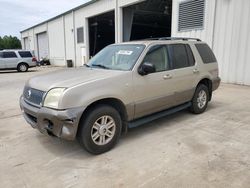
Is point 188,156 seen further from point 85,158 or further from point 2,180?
point 2,180

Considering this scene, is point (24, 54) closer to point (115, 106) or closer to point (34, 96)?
point (34, 96)

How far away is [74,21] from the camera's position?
21.8 m

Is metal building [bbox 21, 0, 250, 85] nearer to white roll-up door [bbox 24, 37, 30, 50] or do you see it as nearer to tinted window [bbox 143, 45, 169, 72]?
white roll-up door [bbox 24, 37, 30, 50]

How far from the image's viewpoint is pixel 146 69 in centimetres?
407

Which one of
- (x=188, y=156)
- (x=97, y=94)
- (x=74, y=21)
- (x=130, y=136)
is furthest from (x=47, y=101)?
(x=74, y=21)

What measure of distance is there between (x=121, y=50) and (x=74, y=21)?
1865 cm

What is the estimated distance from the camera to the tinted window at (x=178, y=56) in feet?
16.0

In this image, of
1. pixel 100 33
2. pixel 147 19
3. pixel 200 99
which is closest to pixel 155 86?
pixel 200 99

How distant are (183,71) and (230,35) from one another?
6107mm

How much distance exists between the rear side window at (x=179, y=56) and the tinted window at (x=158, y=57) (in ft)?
0.56

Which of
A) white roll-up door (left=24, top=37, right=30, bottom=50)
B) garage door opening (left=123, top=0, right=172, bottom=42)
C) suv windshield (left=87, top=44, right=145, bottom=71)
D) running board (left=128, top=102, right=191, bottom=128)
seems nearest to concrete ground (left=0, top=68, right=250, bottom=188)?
running board (left=128, top=102, right=191, bottom=128)

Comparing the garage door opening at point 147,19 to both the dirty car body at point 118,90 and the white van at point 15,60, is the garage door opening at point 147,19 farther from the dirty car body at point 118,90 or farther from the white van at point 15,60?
the dirty car body at point 118,90

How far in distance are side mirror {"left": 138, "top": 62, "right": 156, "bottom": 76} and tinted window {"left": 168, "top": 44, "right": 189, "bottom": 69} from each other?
2.93 feet

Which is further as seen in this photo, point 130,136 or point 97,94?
point 130,136
